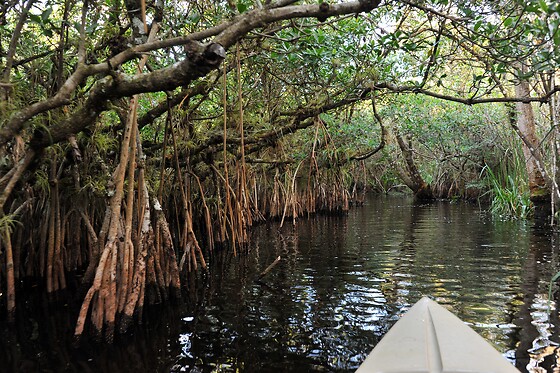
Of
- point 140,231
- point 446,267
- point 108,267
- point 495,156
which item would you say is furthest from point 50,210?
point 495,156

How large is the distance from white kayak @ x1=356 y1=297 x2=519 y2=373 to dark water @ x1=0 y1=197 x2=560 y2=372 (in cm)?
62

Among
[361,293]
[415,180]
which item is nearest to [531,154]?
[361,293]

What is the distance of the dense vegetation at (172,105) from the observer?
2816 mm

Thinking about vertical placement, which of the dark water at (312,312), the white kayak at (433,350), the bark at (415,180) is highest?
the bark at (415,180)

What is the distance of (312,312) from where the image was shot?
396 cm

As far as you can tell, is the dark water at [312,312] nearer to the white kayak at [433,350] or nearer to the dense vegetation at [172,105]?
the dense vegetation at [172,105]

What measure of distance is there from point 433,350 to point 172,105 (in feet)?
12.8

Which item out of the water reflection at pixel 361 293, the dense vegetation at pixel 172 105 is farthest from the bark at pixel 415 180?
the water reflection at pixel 361 293

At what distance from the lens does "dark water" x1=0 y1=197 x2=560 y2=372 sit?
3012 millimetres

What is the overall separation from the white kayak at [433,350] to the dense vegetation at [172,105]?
6.04 feet

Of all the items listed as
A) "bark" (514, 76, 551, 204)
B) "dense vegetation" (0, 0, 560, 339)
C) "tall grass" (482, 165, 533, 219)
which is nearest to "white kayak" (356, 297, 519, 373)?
"dense vegetation" (0, 0, 560, 339)

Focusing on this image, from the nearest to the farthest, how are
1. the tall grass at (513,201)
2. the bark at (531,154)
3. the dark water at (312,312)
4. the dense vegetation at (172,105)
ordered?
the dense vegetation at (172,105), the dark water at (312,312), the bark at (531,154), the tall grass at (513,201)

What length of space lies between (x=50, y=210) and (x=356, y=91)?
16.3ft

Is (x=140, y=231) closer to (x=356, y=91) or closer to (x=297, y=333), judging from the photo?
(x=297, y=333)
